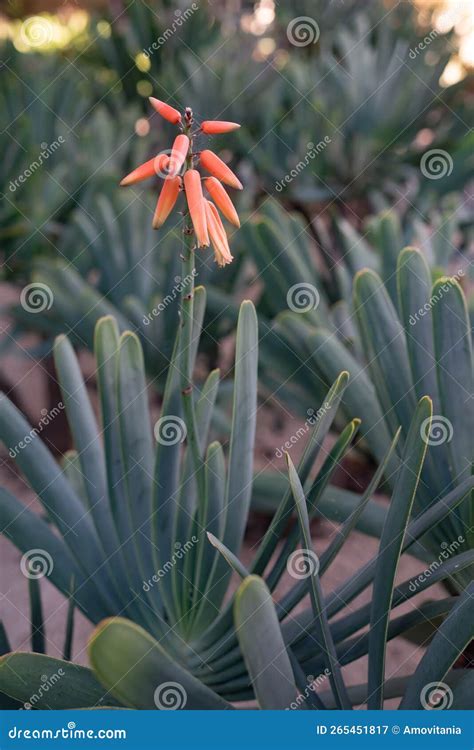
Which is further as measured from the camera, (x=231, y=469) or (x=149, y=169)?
(x=231, y=469)

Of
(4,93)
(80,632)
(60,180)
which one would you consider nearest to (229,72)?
(4,93)

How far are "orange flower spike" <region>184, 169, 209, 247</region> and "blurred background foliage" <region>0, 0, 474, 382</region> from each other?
597 mm

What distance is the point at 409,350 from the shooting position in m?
0.84

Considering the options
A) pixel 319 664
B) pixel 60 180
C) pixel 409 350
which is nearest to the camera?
pixel 319 664

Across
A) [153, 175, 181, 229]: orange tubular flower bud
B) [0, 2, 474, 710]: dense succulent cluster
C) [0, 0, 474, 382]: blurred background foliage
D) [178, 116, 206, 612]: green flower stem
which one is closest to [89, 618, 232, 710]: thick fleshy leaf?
[0, 2, 474, 710]: dense succulent cluster

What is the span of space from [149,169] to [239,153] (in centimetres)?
169

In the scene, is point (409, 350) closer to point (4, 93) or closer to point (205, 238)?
point (205, 238)

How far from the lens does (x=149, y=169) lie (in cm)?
60

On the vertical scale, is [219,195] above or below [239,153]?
below

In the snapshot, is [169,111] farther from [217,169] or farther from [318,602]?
[318,602]

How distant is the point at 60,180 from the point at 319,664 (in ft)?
4.65

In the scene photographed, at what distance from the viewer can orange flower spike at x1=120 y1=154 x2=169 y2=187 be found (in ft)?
1.94

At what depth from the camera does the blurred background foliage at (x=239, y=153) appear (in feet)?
4.77

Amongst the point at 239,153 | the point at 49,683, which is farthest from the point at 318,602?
the point at 239,153
